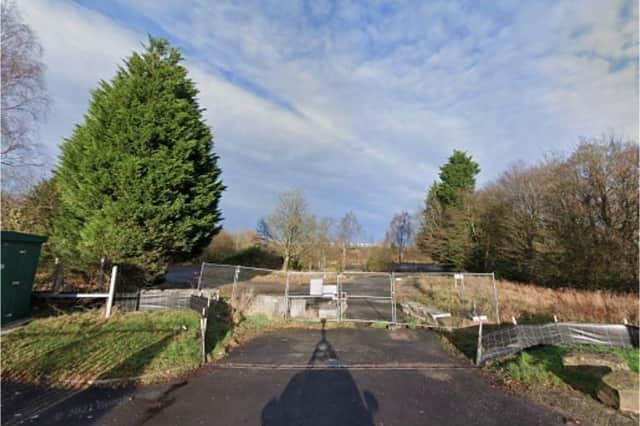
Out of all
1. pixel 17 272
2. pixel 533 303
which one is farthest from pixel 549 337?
pixel 17 272

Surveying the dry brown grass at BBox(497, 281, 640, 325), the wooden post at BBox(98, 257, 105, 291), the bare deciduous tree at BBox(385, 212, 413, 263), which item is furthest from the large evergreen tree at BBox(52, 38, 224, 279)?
the bare deciduous tree at BBox(385, 212, 413, 263)

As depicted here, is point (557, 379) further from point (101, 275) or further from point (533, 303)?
point (101, 275)

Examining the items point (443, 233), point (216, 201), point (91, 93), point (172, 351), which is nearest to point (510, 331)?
point (172, 351)

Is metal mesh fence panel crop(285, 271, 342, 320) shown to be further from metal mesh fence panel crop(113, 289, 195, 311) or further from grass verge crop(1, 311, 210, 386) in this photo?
grass verge crop(1, 311, 210, 386)

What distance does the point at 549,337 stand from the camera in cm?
642

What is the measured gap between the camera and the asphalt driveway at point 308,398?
380cm

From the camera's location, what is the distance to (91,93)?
10.0 metres

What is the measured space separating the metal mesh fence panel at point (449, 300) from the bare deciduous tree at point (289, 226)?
10760 mm

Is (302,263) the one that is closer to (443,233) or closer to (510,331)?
(443,233)

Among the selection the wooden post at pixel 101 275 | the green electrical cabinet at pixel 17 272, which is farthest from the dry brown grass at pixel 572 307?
the green electrical cabinet at pixel 17 272

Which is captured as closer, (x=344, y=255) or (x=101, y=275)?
(x=101, y=275)

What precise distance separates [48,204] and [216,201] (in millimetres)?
5791

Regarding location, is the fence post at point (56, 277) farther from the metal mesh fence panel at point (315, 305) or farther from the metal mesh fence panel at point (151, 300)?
the metal mesh fence panel at point (315, 305)

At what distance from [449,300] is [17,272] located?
14.2 metres
